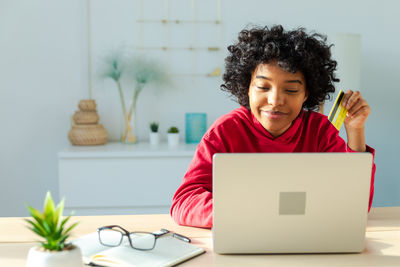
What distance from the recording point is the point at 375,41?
125 inches

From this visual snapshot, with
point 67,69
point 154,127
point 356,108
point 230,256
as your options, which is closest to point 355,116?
point 356,108

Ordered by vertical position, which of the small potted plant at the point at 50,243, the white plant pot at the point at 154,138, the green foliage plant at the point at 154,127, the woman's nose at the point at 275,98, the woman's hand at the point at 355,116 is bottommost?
the white plant pot at the point at 154,138

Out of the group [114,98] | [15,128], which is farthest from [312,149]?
[15,128]

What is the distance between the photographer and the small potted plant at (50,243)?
783 mm

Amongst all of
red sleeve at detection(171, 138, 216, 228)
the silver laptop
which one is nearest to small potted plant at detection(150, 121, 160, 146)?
red sleeve at detection(171, 138, 216, 228)

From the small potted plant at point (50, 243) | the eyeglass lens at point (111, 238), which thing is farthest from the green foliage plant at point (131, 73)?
the small potted plant at point (50, 243)

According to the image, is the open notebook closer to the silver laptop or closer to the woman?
the silver laptop

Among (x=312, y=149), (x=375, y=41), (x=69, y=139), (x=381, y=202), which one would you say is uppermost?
(x=375, y=41)

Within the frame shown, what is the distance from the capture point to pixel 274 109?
141 centimetres

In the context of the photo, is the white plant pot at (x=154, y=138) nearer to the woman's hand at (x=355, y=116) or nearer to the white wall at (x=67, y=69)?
the white wall at (x=67, y=69)

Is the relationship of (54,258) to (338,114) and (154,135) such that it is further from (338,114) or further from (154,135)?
(154,135)

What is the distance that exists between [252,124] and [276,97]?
0.63 feet

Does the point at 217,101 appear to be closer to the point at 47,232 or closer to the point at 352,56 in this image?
the point at 352,56

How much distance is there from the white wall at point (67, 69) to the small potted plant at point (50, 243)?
2.29 metres
